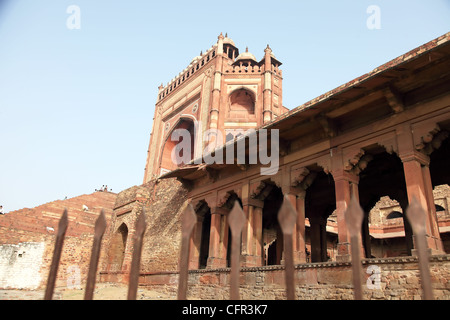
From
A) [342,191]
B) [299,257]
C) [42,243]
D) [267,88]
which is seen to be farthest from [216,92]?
[342,191]

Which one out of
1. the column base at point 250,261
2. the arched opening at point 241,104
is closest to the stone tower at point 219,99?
the arched opening at point 241,104

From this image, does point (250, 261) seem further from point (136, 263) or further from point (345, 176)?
point (136, 263)

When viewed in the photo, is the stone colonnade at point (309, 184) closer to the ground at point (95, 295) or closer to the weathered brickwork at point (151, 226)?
the ground at point (95, 295)

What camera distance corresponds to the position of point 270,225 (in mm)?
13844

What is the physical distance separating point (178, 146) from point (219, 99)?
251 inches

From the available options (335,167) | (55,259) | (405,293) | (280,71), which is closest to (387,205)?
(280,71)

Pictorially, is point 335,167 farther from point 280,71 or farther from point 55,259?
point 280,71

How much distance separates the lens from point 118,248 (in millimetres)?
16594

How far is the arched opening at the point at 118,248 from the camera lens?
1603 cm

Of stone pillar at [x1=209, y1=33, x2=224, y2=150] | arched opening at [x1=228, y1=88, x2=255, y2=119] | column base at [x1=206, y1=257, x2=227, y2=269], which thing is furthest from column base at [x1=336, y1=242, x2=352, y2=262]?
arched opening at [x1=228, y1=88, x2=255, y2=119]

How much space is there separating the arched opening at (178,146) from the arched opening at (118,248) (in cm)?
1096

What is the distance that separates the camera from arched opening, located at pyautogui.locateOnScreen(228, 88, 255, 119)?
24.8 m

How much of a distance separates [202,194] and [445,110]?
744 centimetres

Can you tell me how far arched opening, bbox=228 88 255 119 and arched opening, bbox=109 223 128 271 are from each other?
1131 centimetres
